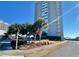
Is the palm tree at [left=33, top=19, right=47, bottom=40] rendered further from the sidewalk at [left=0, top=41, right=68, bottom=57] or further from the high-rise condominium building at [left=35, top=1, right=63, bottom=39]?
the sidewalk at [left=0, top=41, right=68, bottom=57]

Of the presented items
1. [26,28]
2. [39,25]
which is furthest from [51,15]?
[26,28]

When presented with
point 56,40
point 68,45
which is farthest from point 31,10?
point 68,45

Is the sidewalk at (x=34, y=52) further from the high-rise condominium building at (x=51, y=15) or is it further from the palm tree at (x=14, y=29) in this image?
the palm tree at (x=14, y=29)

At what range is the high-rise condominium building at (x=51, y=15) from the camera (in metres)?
7.32

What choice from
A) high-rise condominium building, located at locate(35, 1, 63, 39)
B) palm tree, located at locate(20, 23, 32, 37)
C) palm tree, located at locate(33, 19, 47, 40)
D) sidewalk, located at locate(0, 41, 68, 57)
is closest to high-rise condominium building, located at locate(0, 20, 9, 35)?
palm tree, located at locate(20, 23, 32, 37)

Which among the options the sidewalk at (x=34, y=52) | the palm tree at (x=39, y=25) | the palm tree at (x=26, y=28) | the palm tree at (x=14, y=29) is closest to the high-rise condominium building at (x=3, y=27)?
the palm tree at (x=14, y=29)

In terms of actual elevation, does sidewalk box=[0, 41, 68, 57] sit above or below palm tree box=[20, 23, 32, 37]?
below

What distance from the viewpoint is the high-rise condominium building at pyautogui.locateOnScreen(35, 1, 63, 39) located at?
7.32 meters

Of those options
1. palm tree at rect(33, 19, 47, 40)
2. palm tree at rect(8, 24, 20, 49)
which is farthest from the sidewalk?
palm tree at rect(8, 24, 20, 49)

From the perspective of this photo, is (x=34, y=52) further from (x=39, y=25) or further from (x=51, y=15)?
(x=51, y=15)

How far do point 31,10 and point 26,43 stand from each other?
→ 4.16ft

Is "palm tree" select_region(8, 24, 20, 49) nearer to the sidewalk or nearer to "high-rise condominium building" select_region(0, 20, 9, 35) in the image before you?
"high-rise condominium building" select_region(0, 20, 9, 35)

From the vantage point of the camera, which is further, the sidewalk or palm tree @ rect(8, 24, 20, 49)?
palm tree @ rect(8, 24, 20, 49)

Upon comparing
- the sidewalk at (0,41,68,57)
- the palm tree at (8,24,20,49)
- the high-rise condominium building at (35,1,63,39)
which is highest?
the high-rise condominium building at (35,1,63,39)
